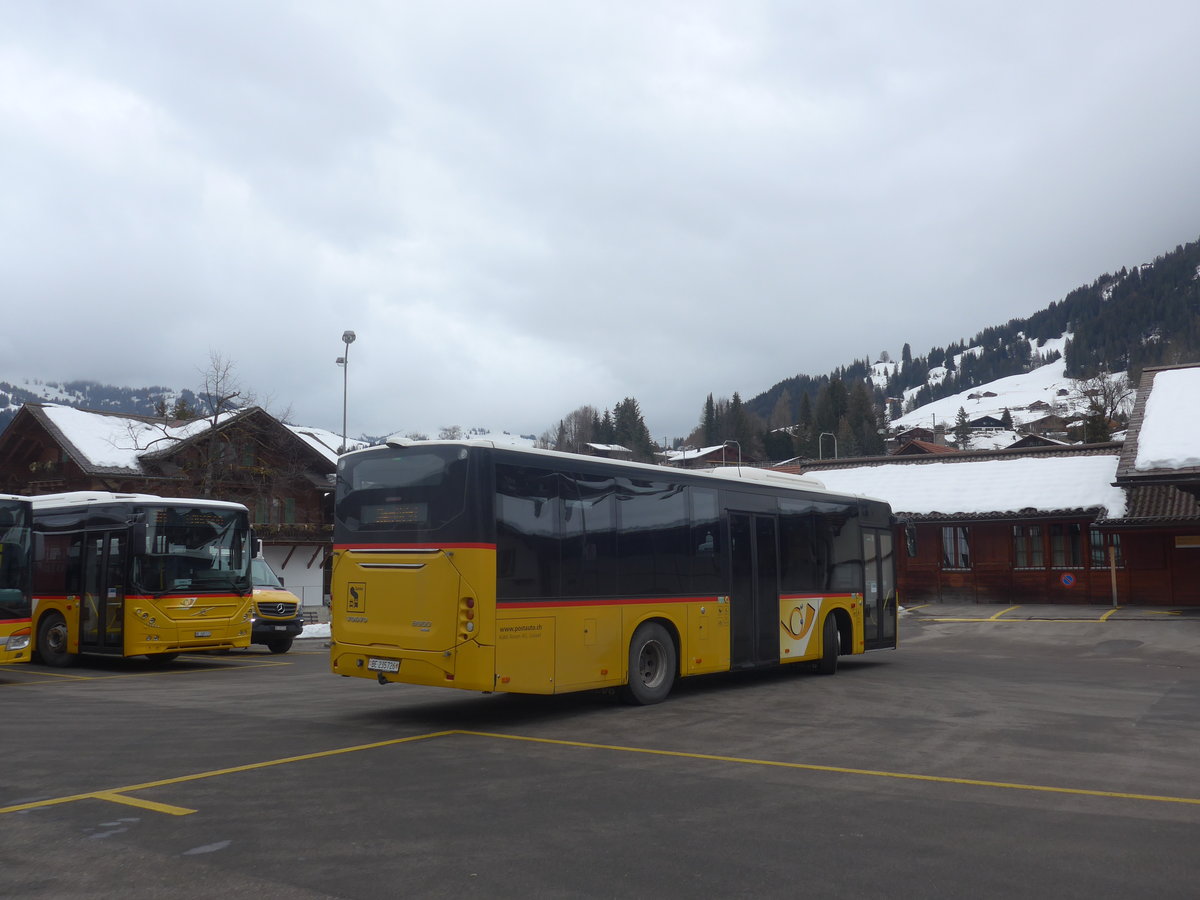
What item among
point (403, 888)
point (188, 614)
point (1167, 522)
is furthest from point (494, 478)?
point (1167, 522)

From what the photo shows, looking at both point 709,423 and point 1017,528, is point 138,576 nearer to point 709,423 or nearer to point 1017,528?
point 1017,528

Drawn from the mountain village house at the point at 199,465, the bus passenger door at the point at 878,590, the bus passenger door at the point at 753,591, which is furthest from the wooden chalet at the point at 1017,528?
the mountain village house at the point at 199,465

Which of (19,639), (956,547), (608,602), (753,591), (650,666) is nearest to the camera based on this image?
(608,602)

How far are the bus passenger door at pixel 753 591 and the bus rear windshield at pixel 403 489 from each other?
5103 millimetres

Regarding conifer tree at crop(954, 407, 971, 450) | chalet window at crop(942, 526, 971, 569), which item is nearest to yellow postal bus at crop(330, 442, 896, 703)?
chalet window at crop(942, 526, 971, 569)

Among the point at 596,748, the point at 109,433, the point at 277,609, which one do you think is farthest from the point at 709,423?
the point at 596,748

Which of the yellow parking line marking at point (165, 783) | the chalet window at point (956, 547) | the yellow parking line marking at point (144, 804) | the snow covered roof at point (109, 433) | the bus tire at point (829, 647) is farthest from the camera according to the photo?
the snow covered roof at point (109, 433)

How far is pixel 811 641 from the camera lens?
16625 millimetres

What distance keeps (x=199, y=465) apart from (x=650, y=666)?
1175 inches

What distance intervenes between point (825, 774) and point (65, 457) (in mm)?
43809

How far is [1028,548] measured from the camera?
35375mm

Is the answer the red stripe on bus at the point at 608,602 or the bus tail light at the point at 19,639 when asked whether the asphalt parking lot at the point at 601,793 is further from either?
the red stripe on bus at the point at 608,602

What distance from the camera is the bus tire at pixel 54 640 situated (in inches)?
770

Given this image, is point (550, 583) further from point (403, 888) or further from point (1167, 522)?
point (1167, 522)
